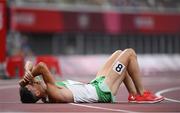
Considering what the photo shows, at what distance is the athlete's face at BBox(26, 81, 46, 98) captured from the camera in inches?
434

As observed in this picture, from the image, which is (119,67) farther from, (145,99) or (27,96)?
(27,96)

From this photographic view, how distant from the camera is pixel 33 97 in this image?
1121 centimetres

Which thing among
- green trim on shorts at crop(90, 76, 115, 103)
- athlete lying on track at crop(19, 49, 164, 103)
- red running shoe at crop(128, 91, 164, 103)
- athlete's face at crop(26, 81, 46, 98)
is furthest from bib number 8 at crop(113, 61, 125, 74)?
athlete's face at crop(26, 81, 46, 98)

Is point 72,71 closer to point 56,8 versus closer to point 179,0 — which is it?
point 56,8

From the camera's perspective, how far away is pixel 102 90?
1164 cm

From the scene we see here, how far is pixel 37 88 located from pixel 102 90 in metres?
1.21

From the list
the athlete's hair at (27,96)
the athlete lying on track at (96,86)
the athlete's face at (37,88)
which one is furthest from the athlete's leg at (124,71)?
the athlete's hair at (27,96)

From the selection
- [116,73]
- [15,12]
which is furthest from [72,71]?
[116,73]

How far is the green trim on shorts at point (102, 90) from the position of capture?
11602 mm

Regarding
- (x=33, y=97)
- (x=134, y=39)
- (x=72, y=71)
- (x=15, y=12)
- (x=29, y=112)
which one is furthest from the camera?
(x=134, y=39)

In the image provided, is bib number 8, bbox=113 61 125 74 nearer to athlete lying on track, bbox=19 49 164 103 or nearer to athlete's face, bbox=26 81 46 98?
athlete lying on track, bbox=19 49 164 103

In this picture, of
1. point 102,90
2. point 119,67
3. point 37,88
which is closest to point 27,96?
point 37,88

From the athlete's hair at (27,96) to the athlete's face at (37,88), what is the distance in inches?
2.5

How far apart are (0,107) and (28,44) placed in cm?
3518
